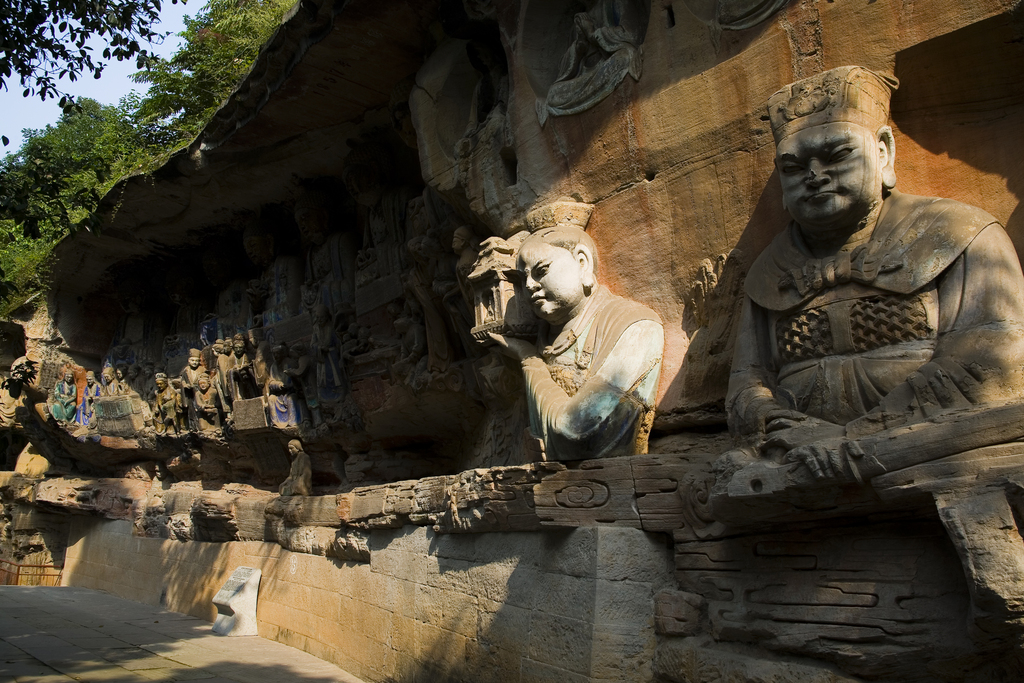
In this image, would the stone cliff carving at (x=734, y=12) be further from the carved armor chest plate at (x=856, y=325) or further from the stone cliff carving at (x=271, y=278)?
the stone cliff carving at (x=271, y=278)

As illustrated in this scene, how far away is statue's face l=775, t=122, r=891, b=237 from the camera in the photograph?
11.6 feet

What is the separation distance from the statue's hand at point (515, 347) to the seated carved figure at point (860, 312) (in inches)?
60.5

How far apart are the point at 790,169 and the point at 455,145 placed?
125 inches

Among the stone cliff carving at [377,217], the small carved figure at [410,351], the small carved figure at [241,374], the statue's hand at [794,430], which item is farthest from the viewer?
the small carved figure at [241,374]

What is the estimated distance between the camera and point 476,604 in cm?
488

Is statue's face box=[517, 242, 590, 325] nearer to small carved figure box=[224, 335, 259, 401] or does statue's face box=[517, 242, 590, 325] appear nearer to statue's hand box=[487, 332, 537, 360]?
statue's hand box=[487, 332, 537, 360]

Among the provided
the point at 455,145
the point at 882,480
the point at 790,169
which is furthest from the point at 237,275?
the point at 882,480

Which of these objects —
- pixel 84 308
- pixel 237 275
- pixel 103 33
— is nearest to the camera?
pixel 103 33

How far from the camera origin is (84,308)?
1330 centimetres

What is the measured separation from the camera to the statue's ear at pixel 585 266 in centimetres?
493

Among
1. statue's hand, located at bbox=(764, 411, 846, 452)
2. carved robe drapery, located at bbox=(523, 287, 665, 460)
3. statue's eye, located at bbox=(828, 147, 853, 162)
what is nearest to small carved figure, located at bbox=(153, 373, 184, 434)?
carved robe drapery, located at bbox=(523, 287, 665, 460)

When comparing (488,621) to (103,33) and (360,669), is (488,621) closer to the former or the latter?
(360,669)

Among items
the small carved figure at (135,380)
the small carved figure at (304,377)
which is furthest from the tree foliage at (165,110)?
the small carved figure at (304,377)

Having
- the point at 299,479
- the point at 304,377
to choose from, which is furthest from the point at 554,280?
the point at 304,377
